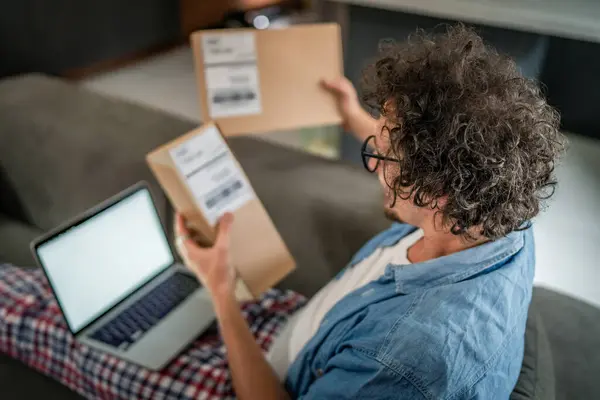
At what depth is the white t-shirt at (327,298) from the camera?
3.14ft

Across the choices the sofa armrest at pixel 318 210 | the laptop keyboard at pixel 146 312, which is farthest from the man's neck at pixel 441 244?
the laptop keyboard at pixel 146 312

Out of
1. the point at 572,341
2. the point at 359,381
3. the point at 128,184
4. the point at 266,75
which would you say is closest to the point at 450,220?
the point at 359,381

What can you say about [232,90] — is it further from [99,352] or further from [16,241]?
[16,241]

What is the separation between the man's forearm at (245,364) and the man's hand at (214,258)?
0.05 metres

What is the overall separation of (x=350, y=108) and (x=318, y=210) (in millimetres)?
300

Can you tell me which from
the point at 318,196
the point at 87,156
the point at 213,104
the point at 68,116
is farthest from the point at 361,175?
the point at 68,116

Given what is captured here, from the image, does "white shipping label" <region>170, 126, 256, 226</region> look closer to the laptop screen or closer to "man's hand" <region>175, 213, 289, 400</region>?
"man's hand" <region>175, 213, 289, 400</region>

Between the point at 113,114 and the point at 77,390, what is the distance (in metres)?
0.89

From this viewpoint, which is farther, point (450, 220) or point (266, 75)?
point (266, 75)

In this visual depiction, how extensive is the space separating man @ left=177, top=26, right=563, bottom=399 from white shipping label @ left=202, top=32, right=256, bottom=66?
376 millimetres

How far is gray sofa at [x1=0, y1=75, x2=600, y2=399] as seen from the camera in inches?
42.9

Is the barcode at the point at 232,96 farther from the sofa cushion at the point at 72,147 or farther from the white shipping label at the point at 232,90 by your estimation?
the sofa cushion at the point at 72,147

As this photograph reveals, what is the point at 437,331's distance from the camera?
0.68 m

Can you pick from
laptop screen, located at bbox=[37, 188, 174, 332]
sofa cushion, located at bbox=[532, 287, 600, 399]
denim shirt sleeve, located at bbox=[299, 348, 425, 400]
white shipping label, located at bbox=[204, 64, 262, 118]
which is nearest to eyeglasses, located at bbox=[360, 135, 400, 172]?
denim shirt sleeve, located at bbox=[299, 348, 425, 400]
